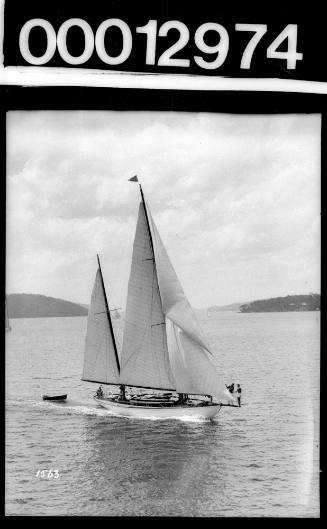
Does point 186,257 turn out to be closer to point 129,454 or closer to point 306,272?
point 306,272

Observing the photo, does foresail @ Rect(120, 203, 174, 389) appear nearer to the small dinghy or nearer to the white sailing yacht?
the white sailing yacht

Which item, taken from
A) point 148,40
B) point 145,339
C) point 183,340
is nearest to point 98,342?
point 145,339

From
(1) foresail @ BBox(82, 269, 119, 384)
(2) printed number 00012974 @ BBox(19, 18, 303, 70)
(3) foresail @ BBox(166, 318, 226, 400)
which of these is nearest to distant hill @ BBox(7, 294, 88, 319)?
(1) foresail @ BBox(82, 269, 119, 384)

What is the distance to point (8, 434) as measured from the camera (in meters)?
4.79

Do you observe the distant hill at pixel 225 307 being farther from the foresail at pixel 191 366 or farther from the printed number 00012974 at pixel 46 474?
the printed number 00012974 at pixel 46 474

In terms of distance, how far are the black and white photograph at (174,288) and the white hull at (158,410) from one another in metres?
0.09

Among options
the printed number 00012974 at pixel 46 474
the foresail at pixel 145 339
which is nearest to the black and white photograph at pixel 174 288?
the printed number 00012974 at pixel 46 474

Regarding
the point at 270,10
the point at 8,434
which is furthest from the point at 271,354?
the point at 270,10

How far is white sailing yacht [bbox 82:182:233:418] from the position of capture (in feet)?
16.2

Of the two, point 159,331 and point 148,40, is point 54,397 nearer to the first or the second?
point 159,331

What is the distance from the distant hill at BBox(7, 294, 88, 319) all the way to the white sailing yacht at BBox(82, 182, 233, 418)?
0.17m

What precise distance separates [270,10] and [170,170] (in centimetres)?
114

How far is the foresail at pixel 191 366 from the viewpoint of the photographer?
5.00m

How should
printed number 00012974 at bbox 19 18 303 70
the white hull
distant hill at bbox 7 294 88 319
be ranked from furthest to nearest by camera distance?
the white hull → distant hill at bbox 7 294 88 319 → printed number 00012974 at bbox 19 18 303 70
